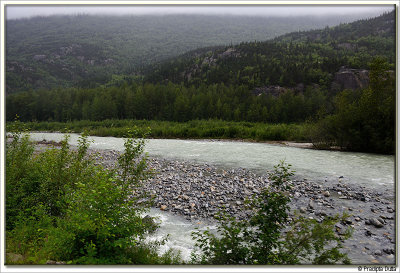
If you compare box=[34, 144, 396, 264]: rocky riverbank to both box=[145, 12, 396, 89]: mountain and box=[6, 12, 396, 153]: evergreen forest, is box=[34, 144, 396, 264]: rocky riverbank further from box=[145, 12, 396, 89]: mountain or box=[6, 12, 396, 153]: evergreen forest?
box=[145, 12, 396, 89]: mountain

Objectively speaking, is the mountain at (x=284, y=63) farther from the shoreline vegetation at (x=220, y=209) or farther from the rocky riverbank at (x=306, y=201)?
the shoreline vegetation at (x=220, y=209)

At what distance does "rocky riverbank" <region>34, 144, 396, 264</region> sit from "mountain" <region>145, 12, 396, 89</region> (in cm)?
7096

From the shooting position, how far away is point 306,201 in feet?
27.2

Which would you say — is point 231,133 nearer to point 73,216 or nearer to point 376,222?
point 376,222

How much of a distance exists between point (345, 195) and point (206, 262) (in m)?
7.71

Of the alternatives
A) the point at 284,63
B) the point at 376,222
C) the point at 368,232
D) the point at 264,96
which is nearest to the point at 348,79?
the point at 284,63

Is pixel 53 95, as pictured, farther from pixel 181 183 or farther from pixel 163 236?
pixel 163 236

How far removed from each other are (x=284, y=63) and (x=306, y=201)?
295 feet

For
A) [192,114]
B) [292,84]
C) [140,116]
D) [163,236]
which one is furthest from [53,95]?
[292,84]

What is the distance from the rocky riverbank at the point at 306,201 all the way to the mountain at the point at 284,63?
Answer: 233ft

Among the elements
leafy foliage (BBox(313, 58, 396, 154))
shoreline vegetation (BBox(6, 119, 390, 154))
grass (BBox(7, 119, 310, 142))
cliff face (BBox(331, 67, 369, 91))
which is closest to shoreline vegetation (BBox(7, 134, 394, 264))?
leafy foliage (BBox(313, 58, 396, 154))

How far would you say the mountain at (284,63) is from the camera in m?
74.6

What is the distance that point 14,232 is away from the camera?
4.43m

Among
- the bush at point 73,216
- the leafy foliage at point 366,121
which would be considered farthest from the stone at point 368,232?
the leafy foliage at point 366,121
